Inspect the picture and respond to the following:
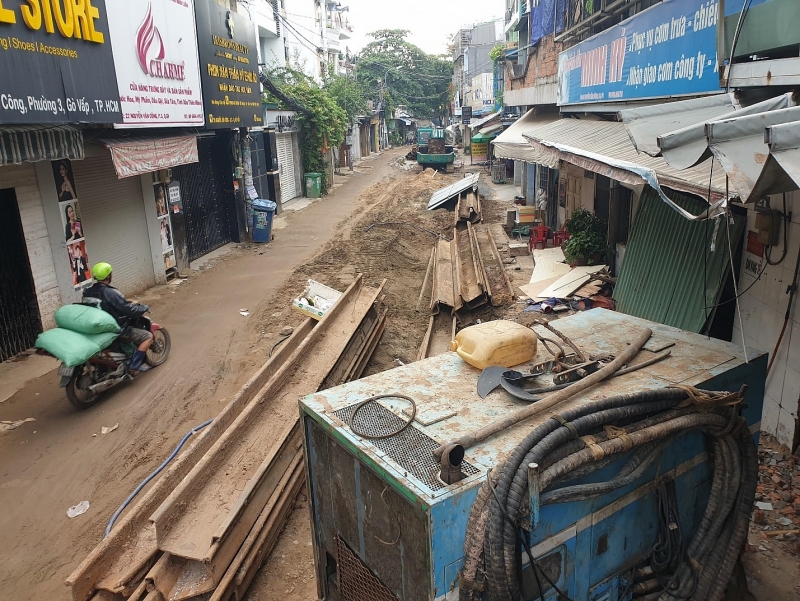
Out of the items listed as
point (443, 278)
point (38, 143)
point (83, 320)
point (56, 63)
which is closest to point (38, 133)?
point (38, 143)

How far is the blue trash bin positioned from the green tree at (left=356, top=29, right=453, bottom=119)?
1796 inches

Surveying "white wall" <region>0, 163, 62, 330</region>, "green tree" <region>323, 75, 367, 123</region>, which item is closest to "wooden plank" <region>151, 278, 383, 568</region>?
"white wall" <region>0, 163, 62, 330</region>

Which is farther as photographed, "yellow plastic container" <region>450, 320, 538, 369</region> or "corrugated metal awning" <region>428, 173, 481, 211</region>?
"corrugated metal awning" <region>428, 173, 481, 211</region>

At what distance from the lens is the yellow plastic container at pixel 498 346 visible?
3.76 metres

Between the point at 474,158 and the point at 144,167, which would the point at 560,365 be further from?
the point at 474,158

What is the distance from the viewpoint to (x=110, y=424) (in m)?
6.97

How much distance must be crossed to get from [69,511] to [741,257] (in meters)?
7.22

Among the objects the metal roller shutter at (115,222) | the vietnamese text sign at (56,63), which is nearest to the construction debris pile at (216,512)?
the vietnamese text sign at (56,63)

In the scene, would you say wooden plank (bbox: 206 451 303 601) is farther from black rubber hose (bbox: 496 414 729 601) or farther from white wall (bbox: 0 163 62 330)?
white wall (bbox: 0 163 62 330)

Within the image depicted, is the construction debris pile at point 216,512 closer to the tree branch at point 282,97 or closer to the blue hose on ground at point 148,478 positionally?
the blue hose on ground at point 148,478

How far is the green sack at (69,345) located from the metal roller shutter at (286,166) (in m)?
16.9

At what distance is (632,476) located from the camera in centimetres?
306

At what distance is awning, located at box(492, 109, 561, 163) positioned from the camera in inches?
527

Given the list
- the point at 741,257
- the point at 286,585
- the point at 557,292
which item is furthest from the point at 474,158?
the point at 286,585
